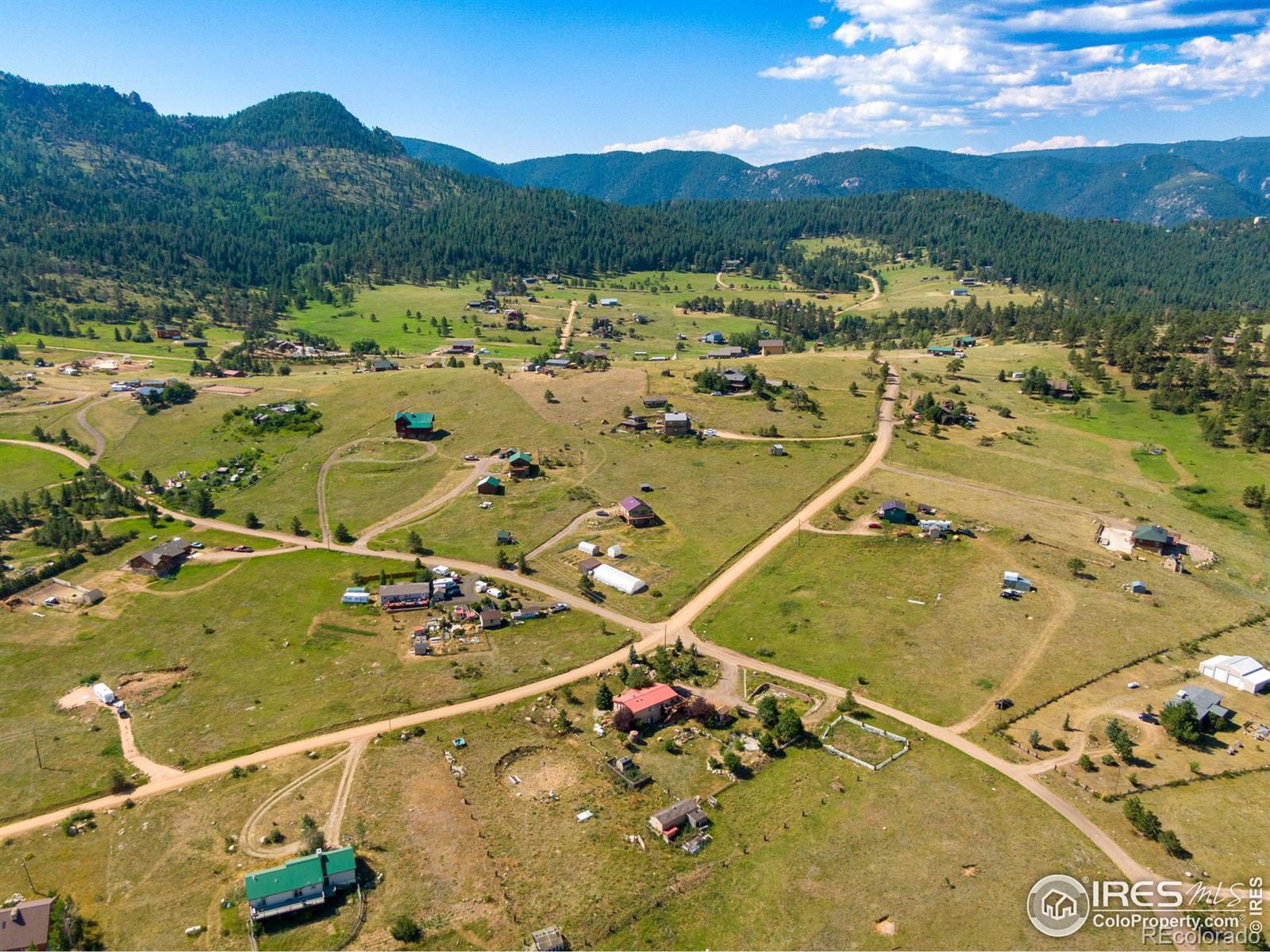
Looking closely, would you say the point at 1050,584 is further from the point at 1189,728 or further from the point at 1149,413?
the point at 1149,413

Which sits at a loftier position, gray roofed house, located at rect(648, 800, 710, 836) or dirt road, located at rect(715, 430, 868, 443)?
dirt road, located at rect(715, 430, 868, 443)

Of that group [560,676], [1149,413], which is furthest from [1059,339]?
[560,676]

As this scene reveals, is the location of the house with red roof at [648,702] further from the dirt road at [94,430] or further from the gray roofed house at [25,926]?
the dirt road at [94,430]

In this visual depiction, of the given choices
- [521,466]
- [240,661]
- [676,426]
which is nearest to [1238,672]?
[676,426]

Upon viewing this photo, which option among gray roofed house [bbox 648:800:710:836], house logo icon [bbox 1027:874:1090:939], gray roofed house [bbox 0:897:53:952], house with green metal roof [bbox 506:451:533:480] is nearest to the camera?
gray roofed house [bbox 0:897:53:952]

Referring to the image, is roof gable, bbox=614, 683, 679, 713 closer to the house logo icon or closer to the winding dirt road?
the winding dirt road

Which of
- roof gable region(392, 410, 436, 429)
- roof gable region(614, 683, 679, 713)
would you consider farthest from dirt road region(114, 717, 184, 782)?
roof gable region(392, 410, 436, 429)
